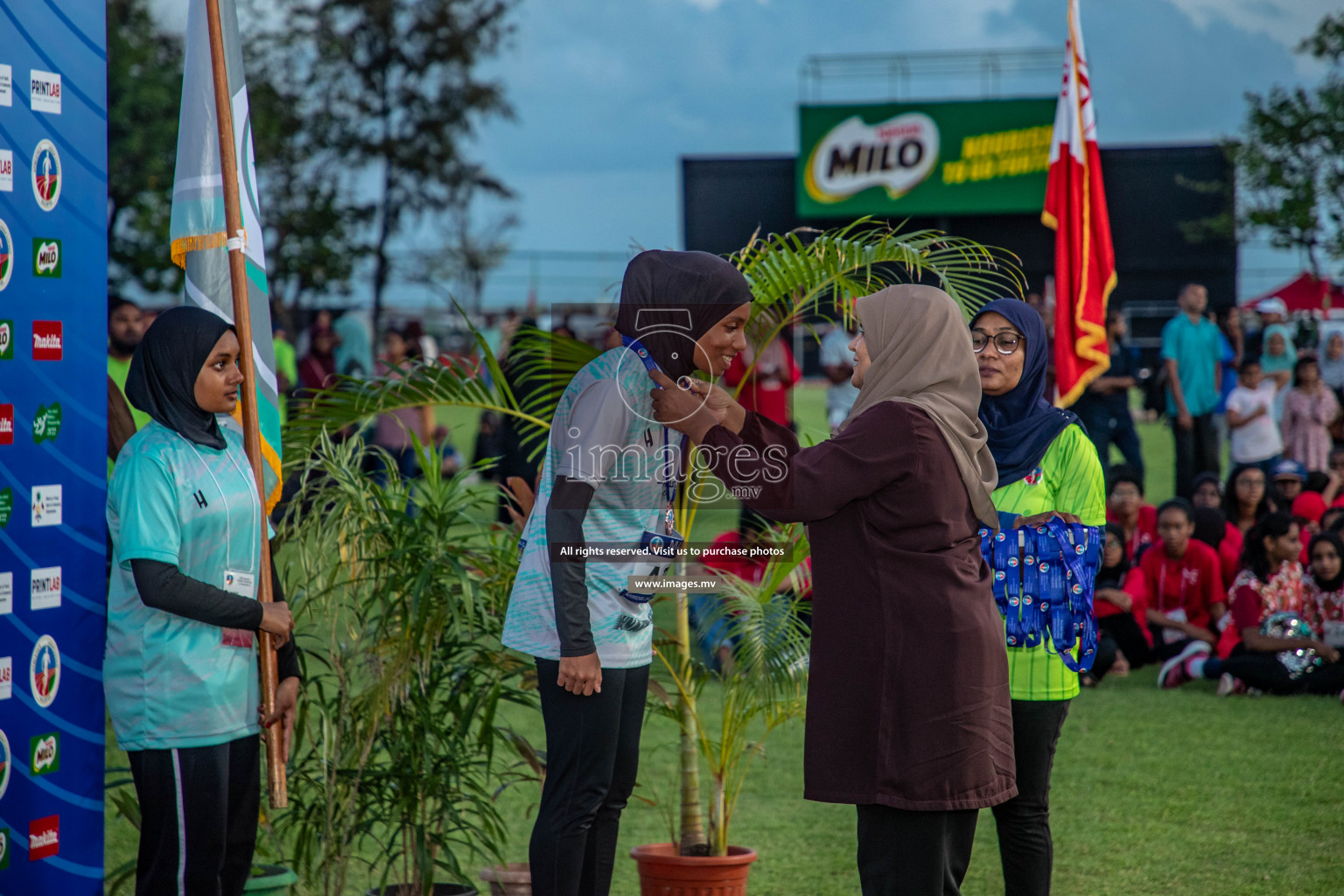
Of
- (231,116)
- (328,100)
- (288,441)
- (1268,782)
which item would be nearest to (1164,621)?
(1268,782)

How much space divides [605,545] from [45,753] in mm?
1441

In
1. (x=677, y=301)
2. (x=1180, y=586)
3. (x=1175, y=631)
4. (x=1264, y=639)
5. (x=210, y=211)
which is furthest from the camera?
(x=1180, y=586)

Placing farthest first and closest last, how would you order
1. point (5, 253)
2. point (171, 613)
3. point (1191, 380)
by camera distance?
point (1191, 380) < point (5, 253) < point (171, 613)

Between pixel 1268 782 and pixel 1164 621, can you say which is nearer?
pixel 1268 782

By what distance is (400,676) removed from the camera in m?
3.58

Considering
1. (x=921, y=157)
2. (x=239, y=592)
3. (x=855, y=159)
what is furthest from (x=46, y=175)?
(x=921, y=157)

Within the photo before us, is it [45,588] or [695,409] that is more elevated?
[695,409]

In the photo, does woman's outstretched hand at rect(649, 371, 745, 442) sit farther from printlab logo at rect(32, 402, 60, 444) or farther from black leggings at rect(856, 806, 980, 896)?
printlab logo at rect(32, 402, 60, 444)

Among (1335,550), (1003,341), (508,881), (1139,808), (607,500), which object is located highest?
(1003,341)

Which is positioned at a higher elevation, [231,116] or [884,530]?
[231,116]

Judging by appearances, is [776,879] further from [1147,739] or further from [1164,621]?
[1164,621]

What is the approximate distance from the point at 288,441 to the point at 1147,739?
404 cm

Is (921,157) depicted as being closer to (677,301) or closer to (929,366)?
(677,301)

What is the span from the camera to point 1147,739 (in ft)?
19.8
